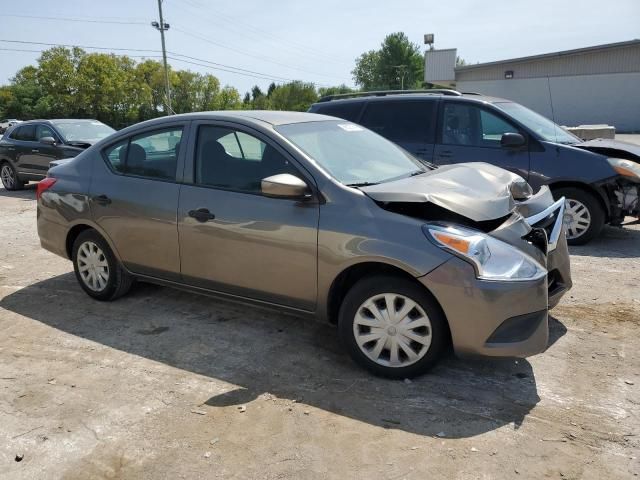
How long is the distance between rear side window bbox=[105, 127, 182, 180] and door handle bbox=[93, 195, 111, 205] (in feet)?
0.85

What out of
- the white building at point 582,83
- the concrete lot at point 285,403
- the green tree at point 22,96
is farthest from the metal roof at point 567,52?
the green tree at point 22,96

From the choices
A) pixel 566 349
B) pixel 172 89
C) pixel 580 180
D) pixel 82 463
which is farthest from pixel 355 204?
pixel 172 89

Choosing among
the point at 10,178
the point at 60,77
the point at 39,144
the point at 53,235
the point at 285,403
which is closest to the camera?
the point at 285,403

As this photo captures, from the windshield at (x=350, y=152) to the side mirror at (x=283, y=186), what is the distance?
0.95 ft

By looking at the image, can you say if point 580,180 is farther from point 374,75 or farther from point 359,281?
point 374,75

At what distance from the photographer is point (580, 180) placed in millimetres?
6348

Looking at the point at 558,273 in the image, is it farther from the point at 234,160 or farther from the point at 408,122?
the point at 408,122

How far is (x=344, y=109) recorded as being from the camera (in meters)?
7.82

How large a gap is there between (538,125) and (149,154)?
16.0ft

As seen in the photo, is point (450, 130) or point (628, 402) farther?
point (450, 130)

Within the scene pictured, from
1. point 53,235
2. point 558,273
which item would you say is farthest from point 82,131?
point 558,273

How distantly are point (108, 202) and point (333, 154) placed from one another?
6.79ft

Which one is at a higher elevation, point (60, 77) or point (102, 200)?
point (60, 77)

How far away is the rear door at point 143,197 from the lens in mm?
4363
